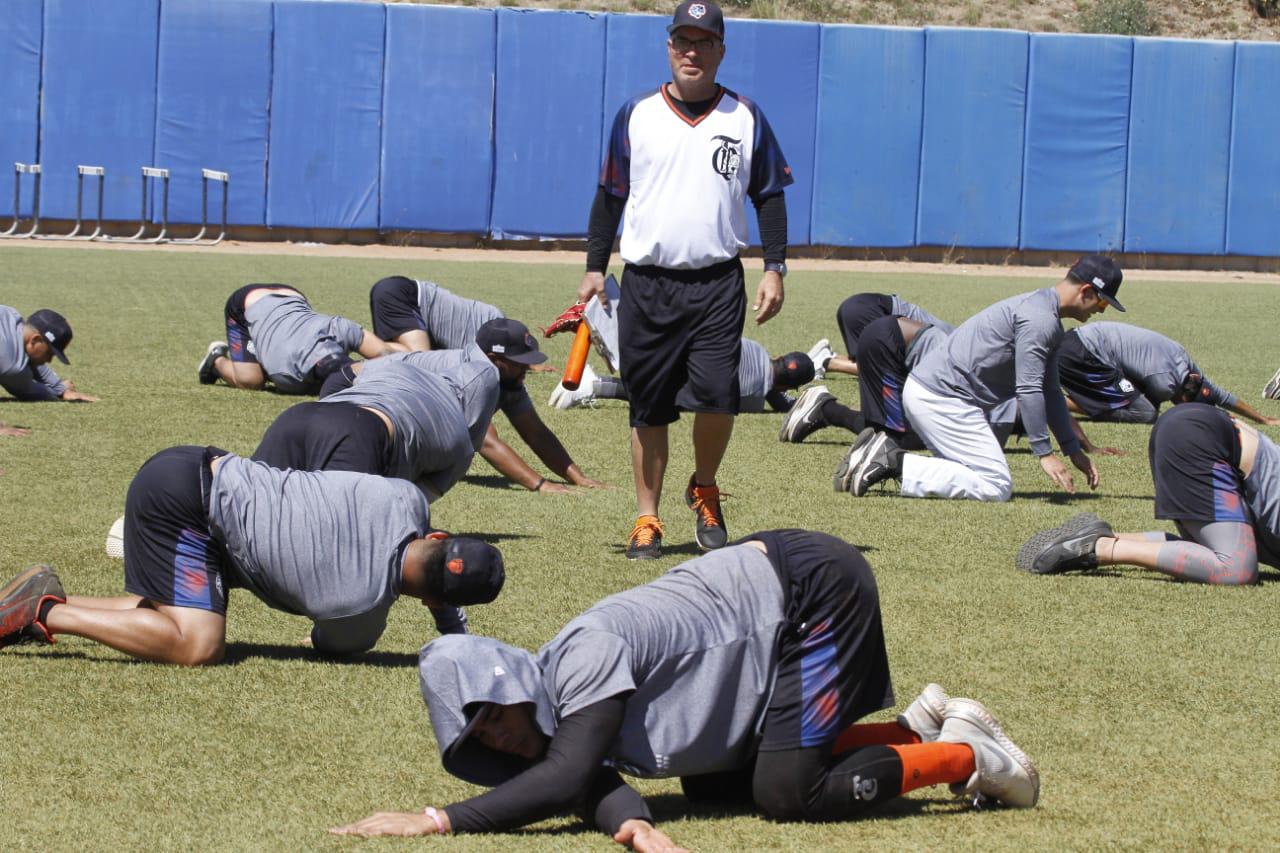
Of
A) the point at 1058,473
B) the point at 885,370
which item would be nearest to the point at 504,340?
the point at 1058,473

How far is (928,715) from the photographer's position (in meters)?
4.64

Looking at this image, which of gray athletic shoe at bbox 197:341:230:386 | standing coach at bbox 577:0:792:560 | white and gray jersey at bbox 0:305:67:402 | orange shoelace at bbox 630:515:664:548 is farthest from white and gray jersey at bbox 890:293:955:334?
white and gray jersey at bbox 0:305:67:402

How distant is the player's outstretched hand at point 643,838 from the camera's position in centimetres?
393

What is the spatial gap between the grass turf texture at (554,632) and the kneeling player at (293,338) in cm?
33

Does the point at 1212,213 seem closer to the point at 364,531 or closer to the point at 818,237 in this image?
the point at 818,237

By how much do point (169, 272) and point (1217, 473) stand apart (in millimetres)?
17972

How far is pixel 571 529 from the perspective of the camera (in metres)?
8.19

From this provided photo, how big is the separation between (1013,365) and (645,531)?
312 centimetres

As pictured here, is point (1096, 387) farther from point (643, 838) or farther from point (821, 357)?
point (643, 838)

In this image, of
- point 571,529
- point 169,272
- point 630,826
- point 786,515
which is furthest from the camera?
point 169,272

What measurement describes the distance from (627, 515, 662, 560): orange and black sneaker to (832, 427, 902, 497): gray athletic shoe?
2159 mm

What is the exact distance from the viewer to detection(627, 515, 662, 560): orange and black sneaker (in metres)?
7.41

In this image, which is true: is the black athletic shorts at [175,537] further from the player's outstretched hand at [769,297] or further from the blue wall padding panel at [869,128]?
the blue wall padding panel at [869,128]

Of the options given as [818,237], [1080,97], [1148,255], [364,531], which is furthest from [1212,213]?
[364,531]
